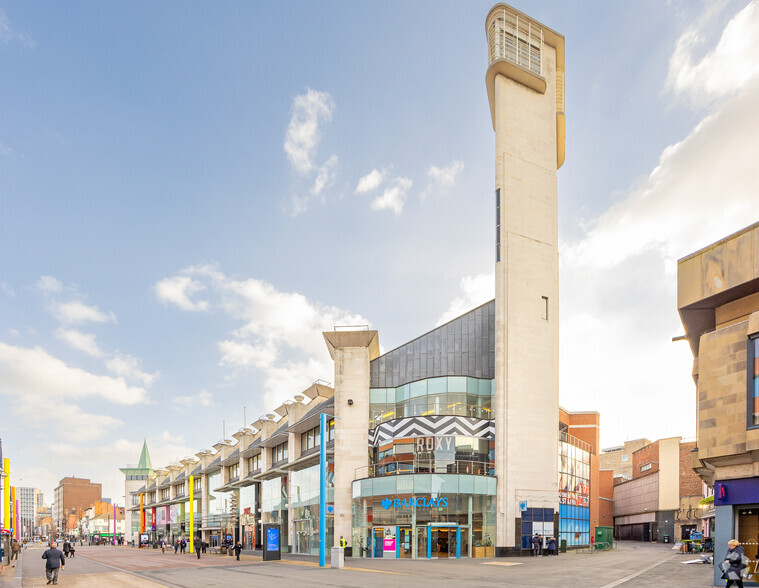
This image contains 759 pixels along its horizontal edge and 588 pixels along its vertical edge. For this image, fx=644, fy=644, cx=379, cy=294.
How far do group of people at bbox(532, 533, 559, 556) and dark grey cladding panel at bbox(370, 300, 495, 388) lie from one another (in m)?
11.5

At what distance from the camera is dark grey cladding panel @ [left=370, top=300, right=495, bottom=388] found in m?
48.7

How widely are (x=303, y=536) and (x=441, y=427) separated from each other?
19247 mm

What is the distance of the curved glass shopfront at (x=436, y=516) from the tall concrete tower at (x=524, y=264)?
1099 mm

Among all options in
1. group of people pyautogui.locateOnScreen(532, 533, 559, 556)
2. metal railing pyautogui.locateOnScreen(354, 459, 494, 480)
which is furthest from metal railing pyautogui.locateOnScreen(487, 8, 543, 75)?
group of people pyautogui.locateOnScreen(532, 533, 559, 556)

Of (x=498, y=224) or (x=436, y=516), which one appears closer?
(x=436, y=516)

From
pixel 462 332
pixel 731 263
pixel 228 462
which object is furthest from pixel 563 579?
pixel 228 462

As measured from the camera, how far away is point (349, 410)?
49812 millimetres

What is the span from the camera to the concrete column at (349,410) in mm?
48062

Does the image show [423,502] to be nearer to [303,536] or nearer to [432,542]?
[432,542]

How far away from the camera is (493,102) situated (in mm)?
55312

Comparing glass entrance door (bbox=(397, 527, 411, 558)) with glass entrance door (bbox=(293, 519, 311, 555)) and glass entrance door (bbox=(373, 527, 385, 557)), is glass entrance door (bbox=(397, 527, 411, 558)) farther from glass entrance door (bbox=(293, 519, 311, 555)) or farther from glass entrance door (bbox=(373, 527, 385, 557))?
glass entrance door (bbox=(293, 519, 311, 555))

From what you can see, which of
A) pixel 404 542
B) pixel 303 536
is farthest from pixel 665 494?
pixel 404 542

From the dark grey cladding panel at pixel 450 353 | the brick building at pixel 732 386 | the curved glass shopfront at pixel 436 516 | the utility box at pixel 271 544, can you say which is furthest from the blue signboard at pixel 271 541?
the brick building at pixel 732 386

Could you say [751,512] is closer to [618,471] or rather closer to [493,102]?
[493,102]
